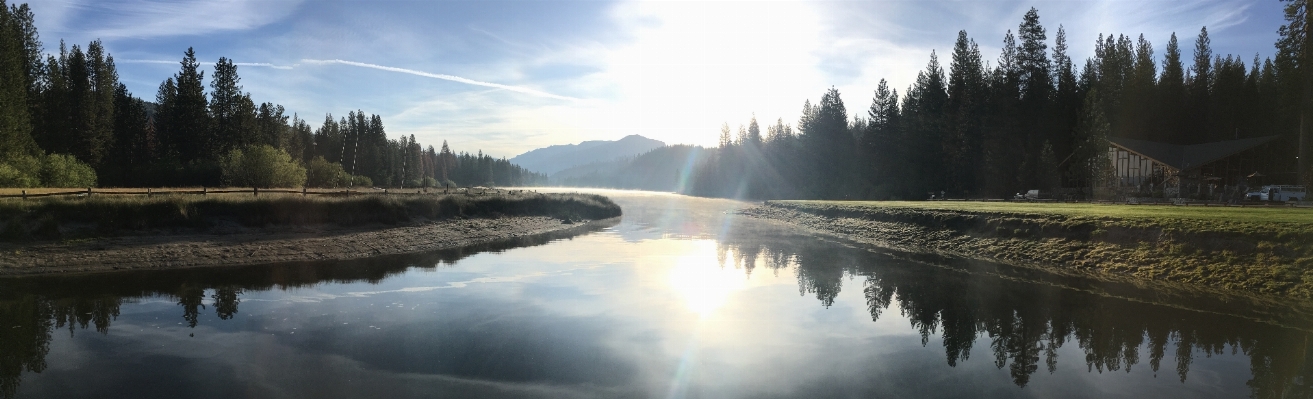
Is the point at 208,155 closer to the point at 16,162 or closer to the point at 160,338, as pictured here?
the point at 16,162

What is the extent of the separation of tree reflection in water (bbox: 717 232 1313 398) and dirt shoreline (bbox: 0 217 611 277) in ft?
76.7

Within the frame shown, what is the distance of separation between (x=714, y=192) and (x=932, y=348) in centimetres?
15554

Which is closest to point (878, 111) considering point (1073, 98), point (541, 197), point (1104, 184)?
point (1073, 98)

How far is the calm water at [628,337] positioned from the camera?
1090 cm

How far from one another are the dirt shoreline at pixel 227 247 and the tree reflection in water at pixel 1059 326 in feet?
76.7

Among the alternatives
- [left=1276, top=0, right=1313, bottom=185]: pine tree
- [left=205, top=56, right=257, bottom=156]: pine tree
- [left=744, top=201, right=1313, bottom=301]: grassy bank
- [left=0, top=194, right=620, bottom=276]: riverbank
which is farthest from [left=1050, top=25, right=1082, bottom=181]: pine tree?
[left=205, top=56, right=257, bottom=156]: pine tree

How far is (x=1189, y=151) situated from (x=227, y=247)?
8153cm

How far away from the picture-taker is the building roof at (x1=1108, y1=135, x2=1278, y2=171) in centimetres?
5481

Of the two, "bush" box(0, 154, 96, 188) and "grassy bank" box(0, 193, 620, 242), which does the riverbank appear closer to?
"grassy bank" box(0, 193, 620, 242)

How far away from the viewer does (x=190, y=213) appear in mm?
31906

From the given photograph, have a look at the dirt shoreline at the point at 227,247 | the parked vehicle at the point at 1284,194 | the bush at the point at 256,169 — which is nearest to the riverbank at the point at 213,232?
the dirt shoreline at the point at 227,247

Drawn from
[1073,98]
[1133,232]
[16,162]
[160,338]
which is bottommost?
[160,338]

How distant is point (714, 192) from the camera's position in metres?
169

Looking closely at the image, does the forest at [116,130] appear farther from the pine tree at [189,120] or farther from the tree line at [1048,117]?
the tree line at [1048,117]
